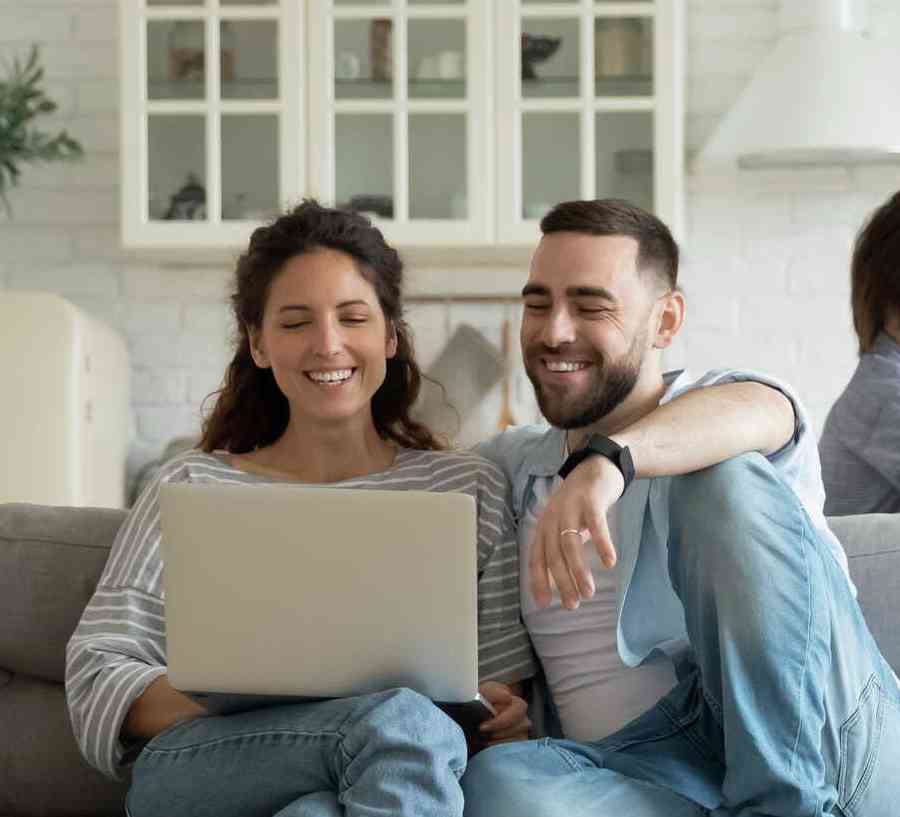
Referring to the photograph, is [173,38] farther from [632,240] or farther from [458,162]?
[632,240]

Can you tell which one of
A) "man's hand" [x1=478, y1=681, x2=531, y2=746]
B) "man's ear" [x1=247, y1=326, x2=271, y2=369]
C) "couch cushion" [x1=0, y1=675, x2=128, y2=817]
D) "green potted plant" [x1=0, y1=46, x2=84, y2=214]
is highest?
"green potted plant" [x1=0, y1=46, x2=84, y2=214]

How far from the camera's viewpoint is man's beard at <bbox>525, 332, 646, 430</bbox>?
2143 millimetres

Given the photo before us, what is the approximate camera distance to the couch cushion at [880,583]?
221 cm

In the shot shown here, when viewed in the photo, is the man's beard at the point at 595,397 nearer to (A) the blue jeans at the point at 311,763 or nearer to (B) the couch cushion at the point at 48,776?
(A) the blue jeans at the point at 311,763

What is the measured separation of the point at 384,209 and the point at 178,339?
2.28 ft

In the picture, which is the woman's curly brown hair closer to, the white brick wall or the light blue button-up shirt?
the light blue button-up shirt

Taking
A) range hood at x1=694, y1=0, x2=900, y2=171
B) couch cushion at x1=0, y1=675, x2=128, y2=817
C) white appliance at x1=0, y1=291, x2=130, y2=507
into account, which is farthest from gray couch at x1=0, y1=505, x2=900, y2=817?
range hood at x1=694, y1=0, x2=900, y2=171

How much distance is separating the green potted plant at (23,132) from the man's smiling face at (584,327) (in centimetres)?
229

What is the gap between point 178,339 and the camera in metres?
4.32

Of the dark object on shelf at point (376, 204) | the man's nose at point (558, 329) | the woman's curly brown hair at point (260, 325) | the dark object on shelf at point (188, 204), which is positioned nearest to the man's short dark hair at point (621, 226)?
the man's nose at point (558, 329)

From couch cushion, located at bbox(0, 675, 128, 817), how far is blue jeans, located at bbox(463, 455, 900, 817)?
22.0 inches

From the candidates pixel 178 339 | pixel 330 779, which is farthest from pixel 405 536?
pixel 178 339

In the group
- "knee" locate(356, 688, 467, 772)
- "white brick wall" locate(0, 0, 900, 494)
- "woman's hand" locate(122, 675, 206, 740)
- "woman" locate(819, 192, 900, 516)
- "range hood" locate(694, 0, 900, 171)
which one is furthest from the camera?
"white brick wall" locate(0, 0, 900, 494)

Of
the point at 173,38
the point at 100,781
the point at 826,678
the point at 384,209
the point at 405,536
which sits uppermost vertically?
the point at 173,38
